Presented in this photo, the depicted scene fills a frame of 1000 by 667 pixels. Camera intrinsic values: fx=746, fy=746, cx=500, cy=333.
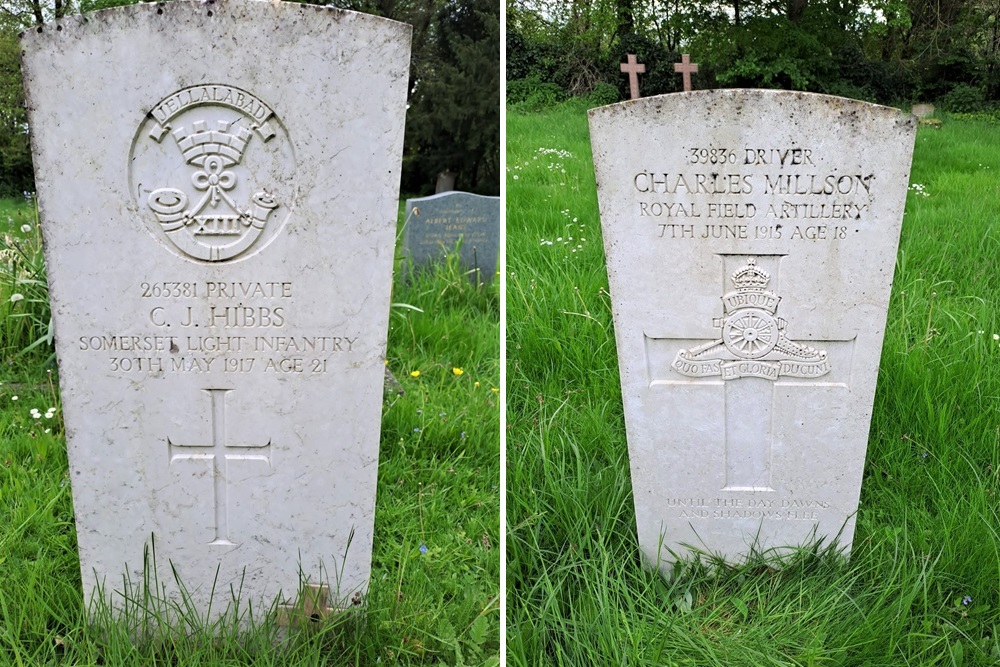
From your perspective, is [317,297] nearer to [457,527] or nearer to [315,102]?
[315,102]

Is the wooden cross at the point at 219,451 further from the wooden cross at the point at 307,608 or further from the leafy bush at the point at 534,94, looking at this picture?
the leafy bush at the point at 534,94

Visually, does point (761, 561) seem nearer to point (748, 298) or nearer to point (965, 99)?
point (748, 298)

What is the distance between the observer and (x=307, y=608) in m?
2.32

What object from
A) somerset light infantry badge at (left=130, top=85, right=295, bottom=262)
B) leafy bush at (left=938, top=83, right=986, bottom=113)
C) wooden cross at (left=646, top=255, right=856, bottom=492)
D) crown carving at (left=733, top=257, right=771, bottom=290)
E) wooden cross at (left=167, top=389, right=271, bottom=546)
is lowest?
wooden cross at (left=167, top=389, right=271, bottom=546)

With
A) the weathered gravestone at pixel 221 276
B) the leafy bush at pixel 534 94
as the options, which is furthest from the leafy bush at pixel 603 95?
the weathered gravestone at pixel 221 276

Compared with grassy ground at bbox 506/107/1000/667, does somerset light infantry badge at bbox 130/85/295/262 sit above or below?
above

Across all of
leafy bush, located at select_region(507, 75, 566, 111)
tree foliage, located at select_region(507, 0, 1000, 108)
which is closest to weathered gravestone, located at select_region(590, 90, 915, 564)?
tree foliage, located at select_region(507, 0, 1000, 108)

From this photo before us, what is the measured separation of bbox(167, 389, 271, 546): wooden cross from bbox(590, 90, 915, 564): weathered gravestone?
3.81ft

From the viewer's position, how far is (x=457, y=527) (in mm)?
2941

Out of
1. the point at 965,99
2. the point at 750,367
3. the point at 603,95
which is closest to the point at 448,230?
the point at 750,367

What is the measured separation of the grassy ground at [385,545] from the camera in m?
2.23

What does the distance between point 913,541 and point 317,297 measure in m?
2.08

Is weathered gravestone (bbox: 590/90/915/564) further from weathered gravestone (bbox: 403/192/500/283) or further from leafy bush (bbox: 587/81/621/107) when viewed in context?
leafy bush (bbox: 587/81/621/107)

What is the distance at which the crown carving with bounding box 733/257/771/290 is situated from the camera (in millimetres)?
2221
